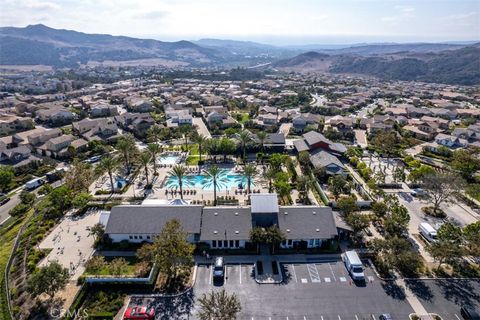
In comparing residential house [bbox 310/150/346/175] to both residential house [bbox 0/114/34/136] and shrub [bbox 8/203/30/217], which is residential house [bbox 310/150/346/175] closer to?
shrub [bbox 8/203/30/217]

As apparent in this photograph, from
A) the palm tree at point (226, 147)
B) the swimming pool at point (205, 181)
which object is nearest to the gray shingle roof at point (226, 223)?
the swimming pool at point (205, 181)

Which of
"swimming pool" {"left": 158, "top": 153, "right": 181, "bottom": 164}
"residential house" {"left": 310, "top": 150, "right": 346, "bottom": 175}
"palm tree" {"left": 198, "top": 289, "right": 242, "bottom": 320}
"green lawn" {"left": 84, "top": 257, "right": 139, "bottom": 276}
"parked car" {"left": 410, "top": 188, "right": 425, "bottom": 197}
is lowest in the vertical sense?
"parked car" {"left": 410, "top": 188, "right": 425, "bottom": 197}

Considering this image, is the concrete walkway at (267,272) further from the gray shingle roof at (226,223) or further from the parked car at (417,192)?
the parked car at (417,192)

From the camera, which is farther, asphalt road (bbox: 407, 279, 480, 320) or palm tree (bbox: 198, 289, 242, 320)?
asphalt road (bbox: 407, 279, 480, 320)

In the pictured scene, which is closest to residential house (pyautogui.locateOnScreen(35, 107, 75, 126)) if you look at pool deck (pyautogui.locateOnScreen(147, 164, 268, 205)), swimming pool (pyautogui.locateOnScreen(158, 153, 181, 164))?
swimming pool (pyautogui.locateOnScreen(158, 153, 181, 164))

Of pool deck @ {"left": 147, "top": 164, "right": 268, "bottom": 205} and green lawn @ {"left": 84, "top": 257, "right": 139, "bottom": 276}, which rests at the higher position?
green lawn @ {"left": 84, "top": 257, "right": 139, "bottom": 276}

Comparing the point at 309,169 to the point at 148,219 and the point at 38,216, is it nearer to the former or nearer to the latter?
the point at 148,219

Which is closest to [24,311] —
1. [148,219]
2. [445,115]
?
[148,219]
